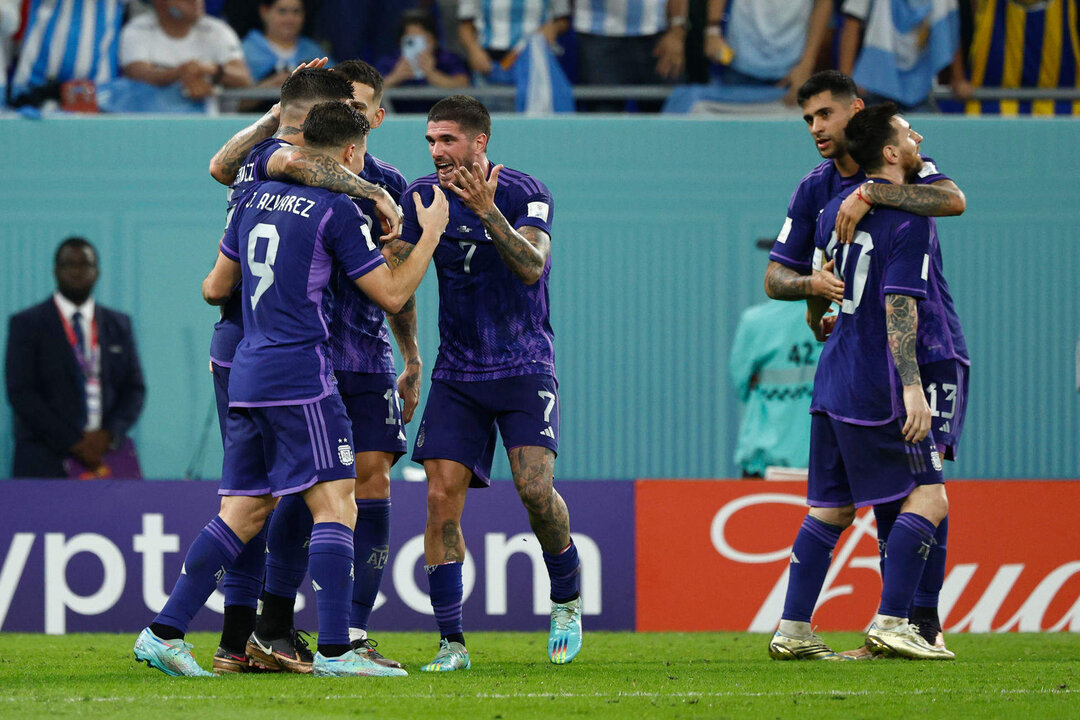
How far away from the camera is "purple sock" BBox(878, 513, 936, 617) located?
5.75 meters

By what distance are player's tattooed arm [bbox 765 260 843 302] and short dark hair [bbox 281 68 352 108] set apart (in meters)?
1.97

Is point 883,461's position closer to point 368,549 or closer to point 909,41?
point 368,549

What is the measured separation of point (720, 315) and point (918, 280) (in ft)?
16.5

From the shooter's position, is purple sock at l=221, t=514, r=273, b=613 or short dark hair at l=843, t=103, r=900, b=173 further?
short dark hair at l=843, t=103, r=900, b=173

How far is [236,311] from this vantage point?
543cm

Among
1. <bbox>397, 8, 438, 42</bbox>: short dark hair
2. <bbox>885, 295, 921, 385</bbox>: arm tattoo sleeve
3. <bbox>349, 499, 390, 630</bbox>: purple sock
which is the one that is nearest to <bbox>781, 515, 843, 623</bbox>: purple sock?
<bbox>885, 295, 921, 385</bbox>: arm tattoo sleeve

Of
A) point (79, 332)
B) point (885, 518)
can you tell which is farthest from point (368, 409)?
point (79, 332)

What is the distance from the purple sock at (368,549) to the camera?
557 cm

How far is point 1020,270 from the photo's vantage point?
1084cm

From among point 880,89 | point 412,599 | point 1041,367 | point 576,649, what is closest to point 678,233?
point 880,89

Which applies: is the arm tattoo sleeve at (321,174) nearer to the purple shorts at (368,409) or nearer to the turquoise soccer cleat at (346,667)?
the purple shorts at (368,409)

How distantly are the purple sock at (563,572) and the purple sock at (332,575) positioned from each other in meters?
1.14

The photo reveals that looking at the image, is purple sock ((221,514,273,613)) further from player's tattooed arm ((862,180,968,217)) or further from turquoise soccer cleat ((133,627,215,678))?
player's tattooed arm ((862,180,968,217))

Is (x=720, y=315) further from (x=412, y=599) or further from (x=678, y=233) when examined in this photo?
(x=412, y=599)
